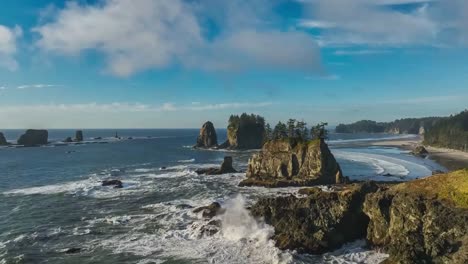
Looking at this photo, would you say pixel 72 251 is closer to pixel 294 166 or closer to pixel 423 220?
pixel 423 220

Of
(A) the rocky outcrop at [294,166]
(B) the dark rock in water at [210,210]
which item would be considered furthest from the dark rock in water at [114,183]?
(B) the dark rock in water at [210,210]

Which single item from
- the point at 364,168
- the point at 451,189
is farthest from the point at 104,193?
the point at 364,168

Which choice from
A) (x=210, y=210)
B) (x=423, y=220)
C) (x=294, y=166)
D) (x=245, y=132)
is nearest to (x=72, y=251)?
(x=210, y=210)

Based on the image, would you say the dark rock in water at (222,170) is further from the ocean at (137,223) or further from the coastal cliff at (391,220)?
the coastal cliff at (391,220)

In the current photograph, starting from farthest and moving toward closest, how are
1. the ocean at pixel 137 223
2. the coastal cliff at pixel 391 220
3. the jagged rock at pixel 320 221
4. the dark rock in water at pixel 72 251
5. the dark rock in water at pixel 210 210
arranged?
the dark rock in water at pixel 210 210
the dark rock in water at pixel 72 251
the jagged rock at pixel 320 221
the ocean at pixel 137 223
the coastal cliff at pixel 391 220

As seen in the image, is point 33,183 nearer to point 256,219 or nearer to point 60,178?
point 60,178

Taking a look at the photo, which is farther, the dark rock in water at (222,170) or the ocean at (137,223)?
the dark rock in water at (222,170)
